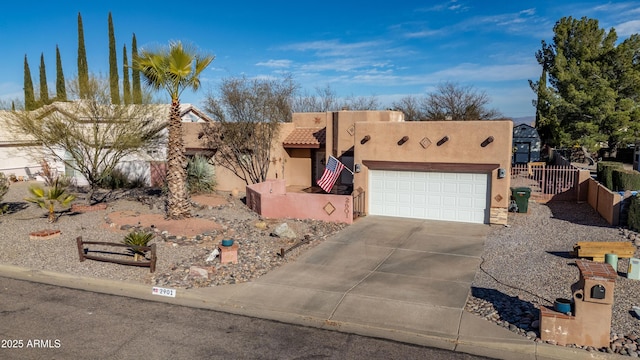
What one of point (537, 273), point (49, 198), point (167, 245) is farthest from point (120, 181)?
point (537, 273)

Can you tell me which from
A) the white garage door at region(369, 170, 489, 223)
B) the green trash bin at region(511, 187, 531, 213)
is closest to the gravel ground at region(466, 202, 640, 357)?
the green trash bin at region(511, 187, 531, 213)

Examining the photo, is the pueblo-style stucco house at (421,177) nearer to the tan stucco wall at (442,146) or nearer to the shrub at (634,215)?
the tan stucco wall at (442,146)

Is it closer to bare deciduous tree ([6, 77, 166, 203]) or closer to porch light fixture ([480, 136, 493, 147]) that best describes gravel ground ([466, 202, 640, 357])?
porch light fixture ([480, 136, 493, 147])

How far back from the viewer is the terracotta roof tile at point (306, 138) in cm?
2527

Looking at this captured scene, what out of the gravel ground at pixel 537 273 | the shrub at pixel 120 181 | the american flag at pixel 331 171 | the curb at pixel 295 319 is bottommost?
the curb at pixel 295 319

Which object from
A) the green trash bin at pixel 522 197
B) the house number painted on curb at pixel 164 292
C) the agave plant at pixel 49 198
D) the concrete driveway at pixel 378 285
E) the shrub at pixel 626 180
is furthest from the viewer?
the shrub at pixel 626 180

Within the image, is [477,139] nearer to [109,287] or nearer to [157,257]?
[157,257]

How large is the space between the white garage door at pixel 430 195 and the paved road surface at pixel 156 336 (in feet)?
36.4

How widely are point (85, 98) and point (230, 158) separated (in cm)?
822

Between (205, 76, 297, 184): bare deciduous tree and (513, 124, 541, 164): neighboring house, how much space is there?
2093 centimetres

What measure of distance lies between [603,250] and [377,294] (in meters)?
6.43

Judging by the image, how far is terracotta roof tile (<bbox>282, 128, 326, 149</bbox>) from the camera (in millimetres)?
25266

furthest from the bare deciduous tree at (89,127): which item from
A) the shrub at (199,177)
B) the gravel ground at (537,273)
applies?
the gravel ground at (537,273)

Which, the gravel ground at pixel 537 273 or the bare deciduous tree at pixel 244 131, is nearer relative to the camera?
the gravel ground at pixel 537 273
